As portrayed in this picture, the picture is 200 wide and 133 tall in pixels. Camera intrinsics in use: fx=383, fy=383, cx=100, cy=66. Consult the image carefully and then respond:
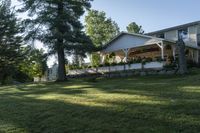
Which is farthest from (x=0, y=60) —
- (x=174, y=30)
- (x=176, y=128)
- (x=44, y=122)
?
(x=176, y=128)

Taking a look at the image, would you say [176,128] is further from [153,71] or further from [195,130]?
[153,71]

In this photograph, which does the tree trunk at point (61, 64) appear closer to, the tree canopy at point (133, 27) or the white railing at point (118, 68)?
the white railing at point (118, 68)

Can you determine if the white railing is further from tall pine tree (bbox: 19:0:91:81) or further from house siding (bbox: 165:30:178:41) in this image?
house siding (bbox: 165:30:178:41)

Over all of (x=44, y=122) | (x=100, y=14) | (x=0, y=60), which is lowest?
(x=44, y=122)

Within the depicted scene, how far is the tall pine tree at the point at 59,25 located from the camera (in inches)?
1289

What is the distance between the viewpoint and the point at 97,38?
56.2 meters

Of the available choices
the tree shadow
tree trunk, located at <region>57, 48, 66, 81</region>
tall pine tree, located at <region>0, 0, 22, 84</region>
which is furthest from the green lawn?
tall pine tree, located at <region>0, 0, 22, 84</region>

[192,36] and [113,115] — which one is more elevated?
[192,36]

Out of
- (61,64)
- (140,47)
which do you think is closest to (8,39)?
(61,64)

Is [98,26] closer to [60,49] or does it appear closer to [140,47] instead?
[140,47]

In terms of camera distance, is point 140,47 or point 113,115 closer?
point 113,115

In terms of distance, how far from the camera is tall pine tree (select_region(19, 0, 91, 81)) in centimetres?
3275

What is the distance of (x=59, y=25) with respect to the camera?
32875 mm

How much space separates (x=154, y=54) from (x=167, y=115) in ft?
100
